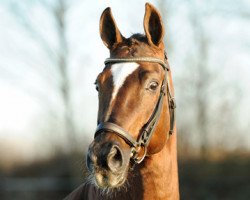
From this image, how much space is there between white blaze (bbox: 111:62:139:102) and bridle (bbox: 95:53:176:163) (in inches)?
2.4

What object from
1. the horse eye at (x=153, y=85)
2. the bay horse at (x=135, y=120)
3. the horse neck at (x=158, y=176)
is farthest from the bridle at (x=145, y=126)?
the horse neck at (x=158, y=176)

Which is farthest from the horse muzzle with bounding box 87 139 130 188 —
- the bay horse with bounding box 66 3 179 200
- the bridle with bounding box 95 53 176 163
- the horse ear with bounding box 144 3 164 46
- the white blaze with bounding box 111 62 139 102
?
the horse ear with bounding box 144 3 164 46

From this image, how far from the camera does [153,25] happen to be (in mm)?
4199

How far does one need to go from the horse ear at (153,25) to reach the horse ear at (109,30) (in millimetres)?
267

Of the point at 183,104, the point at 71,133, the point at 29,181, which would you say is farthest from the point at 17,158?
the point at 183,104

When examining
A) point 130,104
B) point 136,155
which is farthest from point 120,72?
point 136,155

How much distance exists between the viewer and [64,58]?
50.5 feet

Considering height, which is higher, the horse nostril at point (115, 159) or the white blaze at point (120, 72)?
the white blaze at point (120, 72)

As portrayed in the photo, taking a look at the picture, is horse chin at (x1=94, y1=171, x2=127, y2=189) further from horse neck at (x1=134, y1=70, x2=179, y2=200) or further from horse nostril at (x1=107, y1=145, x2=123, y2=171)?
horse neck at (x1=134, y1=70, x2=179, y2=200)

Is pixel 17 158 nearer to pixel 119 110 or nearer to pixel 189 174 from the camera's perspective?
pixel 189 174

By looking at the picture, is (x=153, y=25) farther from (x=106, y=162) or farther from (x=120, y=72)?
(x=106, y=162)

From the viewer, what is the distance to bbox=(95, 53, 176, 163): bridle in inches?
139

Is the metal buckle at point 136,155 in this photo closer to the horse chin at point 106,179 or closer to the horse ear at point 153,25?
the horse chin at point 106,179

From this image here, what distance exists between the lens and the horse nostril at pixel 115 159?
11.0 feet
